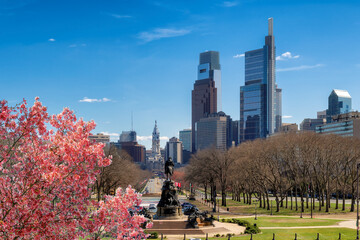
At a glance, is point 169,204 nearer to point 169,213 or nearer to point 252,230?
point 169,213

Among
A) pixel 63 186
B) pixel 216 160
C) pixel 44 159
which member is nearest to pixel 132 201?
pixel 63 186

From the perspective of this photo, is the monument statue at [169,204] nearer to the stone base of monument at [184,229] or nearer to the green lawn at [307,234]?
the stone base of monument at [184,229]

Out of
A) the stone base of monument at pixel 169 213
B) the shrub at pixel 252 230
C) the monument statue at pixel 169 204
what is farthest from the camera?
the monument statue at pixel 169 204

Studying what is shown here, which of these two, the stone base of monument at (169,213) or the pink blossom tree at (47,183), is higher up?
the pink blossom tree at (47,183)

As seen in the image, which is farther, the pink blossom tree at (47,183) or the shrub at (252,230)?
the shrub at (252,230)

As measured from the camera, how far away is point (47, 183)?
12.8 m

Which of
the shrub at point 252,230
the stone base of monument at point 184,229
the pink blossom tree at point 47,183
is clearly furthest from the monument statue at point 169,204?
the pink blossom tree at point 47,183

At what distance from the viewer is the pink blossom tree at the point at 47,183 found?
12711mm

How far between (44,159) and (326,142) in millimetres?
75723

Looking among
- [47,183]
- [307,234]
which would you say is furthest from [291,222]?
[47,183]

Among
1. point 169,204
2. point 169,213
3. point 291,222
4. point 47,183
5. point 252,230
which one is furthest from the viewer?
point 291,222

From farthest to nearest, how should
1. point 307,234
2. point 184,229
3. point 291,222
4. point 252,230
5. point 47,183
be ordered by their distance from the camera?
point 291,222 → point 184,229 → point 252,230 → point 307,234 → point 47,183

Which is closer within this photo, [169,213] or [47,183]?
[47,183]

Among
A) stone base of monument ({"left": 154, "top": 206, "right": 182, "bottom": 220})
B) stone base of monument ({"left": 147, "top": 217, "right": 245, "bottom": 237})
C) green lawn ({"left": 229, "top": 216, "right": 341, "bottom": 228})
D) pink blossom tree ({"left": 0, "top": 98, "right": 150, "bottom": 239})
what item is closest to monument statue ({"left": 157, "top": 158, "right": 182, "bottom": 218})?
stone base of monument ({"left": 154, "top": 206, "right": 182, "bottom": 220})
